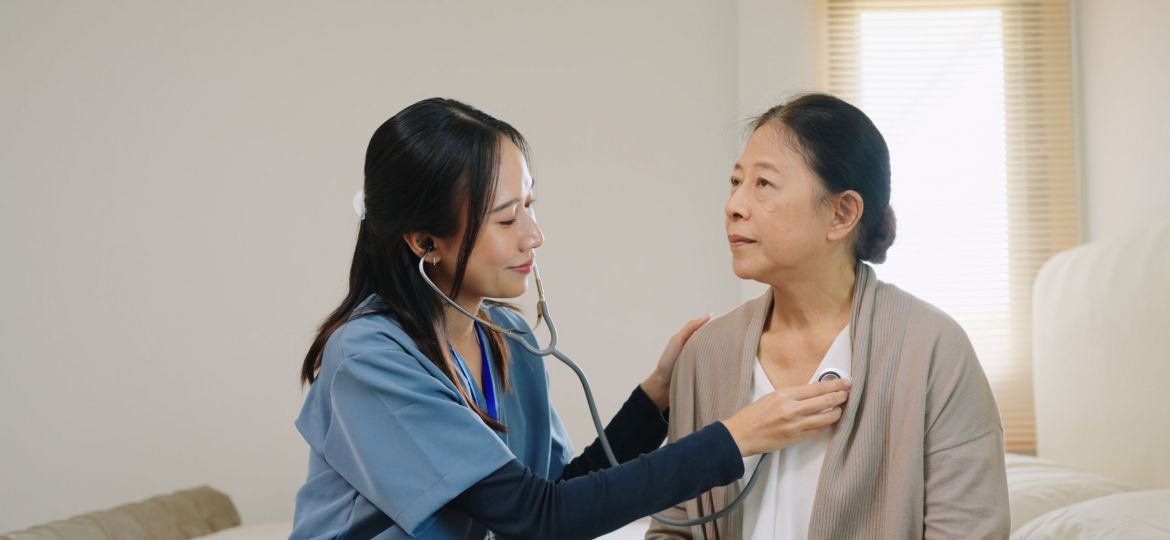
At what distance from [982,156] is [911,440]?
223cm

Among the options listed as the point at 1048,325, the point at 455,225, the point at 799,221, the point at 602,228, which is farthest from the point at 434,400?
the point at 602,228

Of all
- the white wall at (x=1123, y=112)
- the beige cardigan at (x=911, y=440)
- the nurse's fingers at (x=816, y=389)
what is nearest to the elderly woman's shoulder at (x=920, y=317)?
the beige cardigan at (x=911, y=440)

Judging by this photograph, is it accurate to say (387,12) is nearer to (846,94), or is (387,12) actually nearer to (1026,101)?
(846,94)

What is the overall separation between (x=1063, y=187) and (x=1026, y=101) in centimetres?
29

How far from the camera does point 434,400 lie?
1449 mm

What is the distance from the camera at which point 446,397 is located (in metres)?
1.49

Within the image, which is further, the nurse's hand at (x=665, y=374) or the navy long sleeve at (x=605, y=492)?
the nurse's hand at (x=665, y=374)

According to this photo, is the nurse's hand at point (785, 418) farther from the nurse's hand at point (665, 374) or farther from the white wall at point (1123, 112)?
the white wall at point (1123, 112)

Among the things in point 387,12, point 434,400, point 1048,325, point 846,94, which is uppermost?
point 387,12

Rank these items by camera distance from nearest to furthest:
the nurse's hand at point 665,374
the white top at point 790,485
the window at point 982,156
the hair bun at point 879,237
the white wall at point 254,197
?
the white top at point 790,485 < the hair bun at point 879,237 < the nurse's hand at point 665,374 < the window at point 982,156 < the white wall at point 254,197

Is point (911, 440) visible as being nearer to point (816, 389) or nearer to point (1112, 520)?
point (816, 389)

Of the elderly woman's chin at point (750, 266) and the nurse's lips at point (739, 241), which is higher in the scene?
the nurse's lips at point (739, 241)

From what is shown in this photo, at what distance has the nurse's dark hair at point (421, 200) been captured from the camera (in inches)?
60.6

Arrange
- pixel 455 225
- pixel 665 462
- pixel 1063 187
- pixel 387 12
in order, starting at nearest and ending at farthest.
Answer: pixel 665 462 → pixel 455 225 → pixel 1063 187 → pixel 387 12
